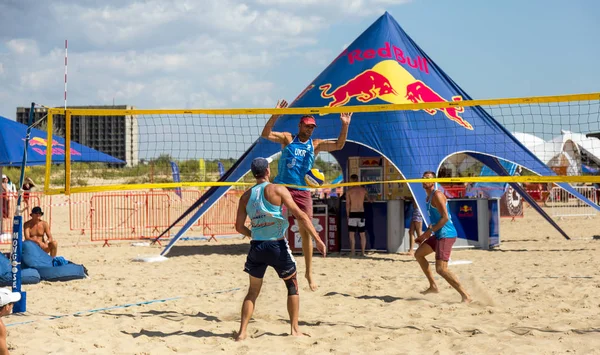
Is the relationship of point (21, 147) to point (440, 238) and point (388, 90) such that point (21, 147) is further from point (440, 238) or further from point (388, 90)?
point (440, 238)

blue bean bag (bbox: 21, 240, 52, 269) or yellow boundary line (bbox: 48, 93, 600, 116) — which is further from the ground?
yellow boundary line (bbox: 48, 93, 600, 116)

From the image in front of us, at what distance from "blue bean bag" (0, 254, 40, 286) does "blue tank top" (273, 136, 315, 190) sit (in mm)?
3229

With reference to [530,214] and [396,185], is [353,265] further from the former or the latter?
[530,214]

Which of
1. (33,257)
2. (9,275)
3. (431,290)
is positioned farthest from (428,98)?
(9,275)

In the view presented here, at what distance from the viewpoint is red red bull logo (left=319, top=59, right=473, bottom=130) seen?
452 inches

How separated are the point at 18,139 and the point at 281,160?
658 centimetres

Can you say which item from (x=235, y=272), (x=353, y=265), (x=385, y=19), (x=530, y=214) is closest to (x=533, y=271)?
(x=353, y=265)

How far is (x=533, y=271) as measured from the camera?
899 cm

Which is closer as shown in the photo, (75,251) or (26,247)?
(26,247)

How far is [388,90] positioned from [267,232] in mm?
6709

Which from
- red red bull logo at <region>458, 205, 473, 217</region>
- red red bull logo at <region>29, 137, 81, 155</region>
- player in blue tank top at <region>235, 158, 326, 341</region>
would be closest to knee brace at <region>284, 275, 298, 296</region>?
player in blue tank top at <region>235, 158, 326, 341</region>

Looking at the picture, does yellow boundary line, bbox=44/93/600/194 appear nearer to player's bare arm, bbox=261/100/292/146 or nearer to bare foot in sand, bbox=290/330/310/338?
player's bare arm, bbox=261/100/292/146

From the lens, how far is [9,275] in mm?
7934

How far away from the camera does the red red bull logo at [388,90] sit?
11477mm
